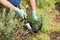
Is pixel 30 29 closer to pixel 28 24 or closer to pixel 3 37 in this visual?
pixel 28 24

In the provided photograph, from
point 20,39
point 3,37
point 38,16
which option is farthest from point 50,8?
point 3,37

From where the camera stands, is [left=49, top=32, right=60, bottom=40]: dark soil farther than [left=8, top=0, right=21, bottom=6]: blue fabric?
Yes

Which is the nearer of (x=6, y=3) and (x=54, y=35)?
(x=6, y=3)

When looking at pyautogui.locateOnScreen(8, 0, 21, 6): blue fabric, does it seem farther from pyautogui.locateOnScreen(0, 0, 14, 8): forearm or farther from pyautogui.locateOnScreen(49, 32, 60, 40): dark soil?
pyautogui.locateOnScreen(49, 32, 60, 40): dark soil

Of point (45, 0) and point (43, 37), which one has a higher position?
point (45, 0)

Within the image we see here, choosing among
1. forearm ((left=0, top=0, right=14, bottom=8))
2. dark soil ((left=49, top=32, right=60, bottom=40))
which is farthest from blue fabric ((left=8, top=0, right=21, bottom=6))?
dark soil ((left=49, top=32, right=60, bottom=40))

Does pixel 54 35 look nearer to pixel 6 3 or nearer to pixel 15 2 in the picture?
pixel 15 2

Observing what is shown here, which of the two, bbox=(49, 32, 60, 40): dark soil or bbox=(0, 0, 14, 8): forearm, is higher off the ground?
bbox=(0, 0, 14, 8): forearm

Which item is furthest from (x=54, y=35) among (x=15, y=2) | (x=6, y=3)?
(x=6, y=3)

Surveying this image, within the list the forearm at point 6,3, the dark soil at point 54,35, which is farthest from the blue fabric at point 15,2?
the dark soil at point 54,35

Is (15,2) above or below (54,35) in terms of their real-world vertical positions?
above

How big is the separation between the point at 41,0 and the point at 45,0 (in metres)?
0.09

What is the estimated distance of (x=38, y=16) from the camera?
4.00 metres

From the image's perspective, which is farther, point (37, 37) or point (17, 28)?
point (37, 37)
